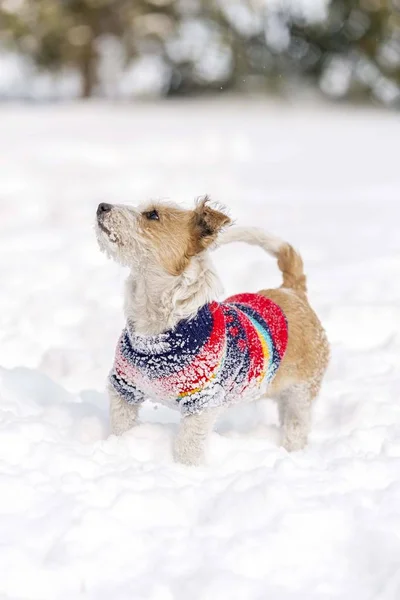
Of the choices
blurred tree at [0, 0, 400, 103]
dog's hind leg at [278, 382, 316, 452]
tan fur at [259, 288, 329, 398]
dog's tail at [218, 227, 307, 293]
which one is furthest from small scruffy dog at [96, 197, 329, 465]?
blurred tree at [0, 0, 400, 103]

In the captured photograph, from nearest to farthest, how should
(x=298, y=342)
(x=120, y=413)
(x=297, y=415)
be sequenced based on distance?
(x=120, y=413), (x=298, y=342), (x=297, y=415)

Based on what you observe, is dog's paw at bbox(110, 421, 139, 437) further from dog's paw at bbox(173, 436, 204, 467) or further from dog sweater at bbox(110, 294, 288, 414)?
dog's paw at bbox(173, 436, 204, 467)

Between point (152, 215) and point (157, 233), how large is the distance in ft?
0.32

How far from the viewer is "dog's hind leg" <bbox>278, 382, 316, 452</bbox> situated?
436 cm

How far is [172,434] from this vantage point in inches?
160

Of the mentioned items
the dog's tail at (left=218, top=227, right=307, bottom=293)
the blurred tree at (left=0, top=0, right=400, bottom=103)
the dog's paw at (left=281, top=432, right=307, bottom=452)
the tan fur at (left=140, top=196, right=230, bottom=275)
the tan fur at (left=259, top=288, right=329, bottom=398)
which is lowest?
the blurred tree at (left=0, top=0, right=400, bottom=103)

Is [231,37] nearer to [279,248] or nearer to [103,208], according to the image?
[279,248]

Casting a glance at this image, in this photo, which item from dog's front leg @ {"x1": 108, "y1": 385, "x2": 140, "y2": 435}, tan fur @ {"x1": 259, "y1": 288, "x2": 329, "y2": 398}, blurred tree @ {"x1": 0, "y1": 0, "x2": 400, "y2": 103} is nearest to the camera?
dog's front leg @ {"x1": 108, "y1": 385, "x2": 140, "y2": 435}

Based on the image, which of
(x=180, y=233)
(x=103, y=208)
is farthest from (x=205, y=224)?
(x=103, y=208)

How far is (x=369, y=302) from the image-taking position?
6.42m

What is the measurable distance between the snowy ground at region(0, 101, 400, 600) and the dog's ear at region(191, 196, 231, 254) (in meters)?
1.02

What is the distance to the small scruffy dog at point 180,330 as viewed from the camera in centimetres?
367

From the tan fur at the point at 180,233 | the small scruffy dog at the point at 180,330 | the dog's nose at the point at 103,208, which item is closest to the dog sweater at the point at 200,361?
the small scruffy dog at the point at 180,330

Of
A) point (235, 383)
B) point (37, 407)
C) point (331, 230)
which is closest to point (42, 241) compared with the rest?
point (331, 230)
